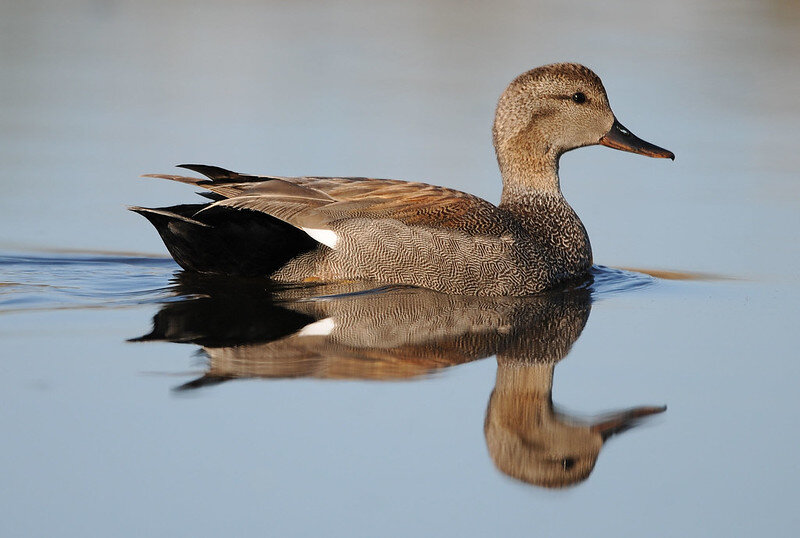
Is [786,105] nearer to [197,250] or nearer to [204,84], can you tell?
[204,84]

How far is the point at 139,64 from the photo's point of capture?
43.8 feet

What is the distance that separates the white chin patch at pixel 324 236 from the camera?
7664 mm

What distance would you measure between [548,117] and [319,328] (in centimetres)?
261

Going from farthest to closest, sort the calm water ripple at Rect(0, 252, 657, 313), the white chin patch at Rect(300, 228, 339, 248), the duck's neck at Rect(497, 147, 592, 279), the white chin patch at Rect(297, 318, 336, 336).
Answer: the duck's neck at Rect(497, 147, 592, 279) < the white chin patch at Rect(300, 228, 339, 248) < the calm water ripple at Rect(0, 252, 657, 313) < the white chin patch at Rect(297, 318, 336, 336)

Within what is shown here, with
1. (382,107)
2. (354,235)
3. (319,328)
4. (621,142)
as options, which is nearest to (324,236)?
(354,235)

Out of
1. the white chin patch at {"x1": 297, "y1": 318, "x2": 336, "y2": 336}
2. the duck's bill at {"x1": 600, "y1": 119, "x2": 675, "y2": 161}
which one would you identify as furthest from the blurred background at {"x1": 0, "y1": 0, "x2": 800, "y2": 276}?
the white chin patch at {"x1": 297, "y1": 318, "x2": 336, "y2": 336}

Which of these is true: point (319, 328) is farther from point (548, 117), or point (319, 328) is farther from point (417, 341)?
point (548, 117)

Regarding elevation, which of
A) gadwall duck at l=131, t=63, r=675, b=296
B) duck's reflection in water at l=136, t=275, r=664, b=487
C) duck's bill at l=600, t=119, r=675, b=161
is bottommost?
duck's reflection in water at l=136, t=275, r=664, b=487

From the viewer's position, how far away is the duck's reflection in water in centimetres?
544

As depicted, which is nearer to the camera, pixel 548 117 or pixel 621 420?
pixel 621 420

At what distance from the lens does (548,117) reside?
336 inches

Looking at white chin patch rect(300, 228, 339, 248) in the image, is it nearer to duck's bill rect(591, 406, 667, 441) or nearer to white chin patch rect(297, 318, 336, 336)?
white chin patch rect(297, 318, 336, 336)

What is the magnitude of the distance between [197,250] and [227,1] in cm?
1029

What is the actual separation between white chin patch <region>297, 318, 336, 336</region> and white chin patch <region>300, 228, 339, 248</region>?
89 centimetres
